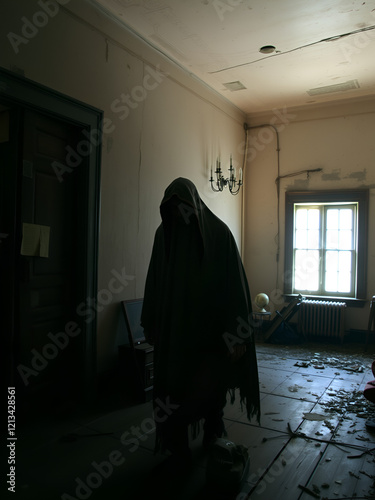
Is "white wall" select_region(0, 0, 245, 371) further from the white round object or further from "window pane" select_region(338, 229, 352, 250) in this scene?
"window pane" select_region(338, 229, 352, 250)

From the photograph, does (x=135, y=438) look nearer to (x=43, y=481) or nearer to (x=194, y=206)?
(x=43, y=481)

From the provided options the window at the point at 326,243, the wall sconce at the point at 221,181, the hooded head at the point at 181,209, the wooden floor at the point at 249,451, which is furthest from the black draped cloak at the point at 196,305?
the window at the point at 326,243

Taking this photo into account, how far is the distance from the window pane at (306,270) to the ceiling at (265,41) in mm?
2265

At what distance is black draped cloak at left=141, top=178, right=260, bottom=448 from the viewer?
2061 millimetres

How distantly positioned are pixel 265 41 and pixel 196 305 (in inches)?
122

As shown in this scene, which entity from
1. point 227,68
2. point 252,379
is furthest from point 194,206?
point 227,68

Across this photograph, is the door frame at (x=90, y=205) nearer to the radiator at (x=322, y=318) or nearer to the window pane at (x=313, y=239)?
the radiator at (x=322, y=318)

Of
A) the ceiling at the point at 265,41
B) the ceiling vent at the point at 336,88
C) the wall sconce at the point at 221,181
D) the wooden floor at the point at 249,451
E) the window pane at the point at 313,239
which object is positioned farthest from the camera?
the window pane at the point at 313,239

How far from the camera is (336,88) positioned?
16.7 ft

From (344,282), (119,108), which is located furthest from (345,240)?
(119,108)

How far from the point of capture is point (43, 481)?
2.02m

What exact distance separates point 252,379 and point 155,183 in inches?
93.7

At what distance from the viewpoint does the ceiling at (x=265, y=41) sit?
130 inches

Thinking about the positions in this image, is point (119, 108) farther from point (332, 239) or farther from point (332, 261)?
point (332, 261)
